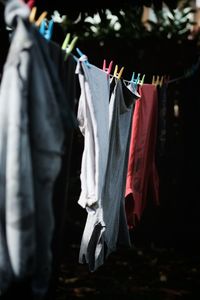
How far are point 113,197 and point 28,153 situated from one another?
1211 mm

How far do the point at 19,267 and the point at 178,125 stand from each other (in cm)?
427

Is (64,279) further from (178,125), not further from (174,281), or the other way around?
(178,125)

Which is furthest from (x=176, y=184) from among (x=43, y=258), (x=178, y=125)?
(x=43, y=258)

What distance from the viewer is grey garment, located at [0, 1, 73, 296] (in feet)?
5.14

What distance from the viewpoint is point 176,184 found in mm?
5688

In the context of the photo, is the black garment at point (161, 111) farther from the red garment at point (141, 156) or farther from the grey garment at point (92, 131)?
the grey garment at point (92, 131)

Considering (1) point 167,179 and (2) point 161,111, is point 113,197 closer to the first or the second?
(2) point 161,111

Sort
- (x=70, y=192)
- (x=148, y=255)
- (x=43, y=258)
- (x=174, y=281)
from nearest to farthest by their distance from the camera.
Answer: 1. (x=43, y=258)
2. (x=174, y=281)
3. (x=70, y=192)
4. (x=148, y=255)

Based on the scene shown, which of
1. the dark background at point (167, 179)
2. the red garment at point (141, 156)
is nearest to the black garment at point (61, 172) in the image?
the red garment at point (141, 156)

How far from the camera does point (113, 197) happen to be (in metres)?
2.73

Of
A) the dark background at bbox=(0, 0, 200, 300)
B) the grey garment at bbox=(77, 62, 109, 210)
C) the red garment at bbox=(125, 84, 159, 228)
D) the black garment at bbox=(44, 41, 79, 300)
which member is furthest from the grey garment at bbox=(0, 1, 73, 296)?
the dark background at bbox=(0, 0, 200, 300)

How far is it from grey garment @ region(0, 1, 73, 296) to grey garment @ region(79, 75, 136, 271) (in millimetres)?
846

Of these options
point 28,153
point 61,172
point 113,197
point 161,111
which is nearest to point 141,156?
point 113,197

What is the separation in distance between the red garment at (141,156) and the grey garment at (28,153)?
140 cm
